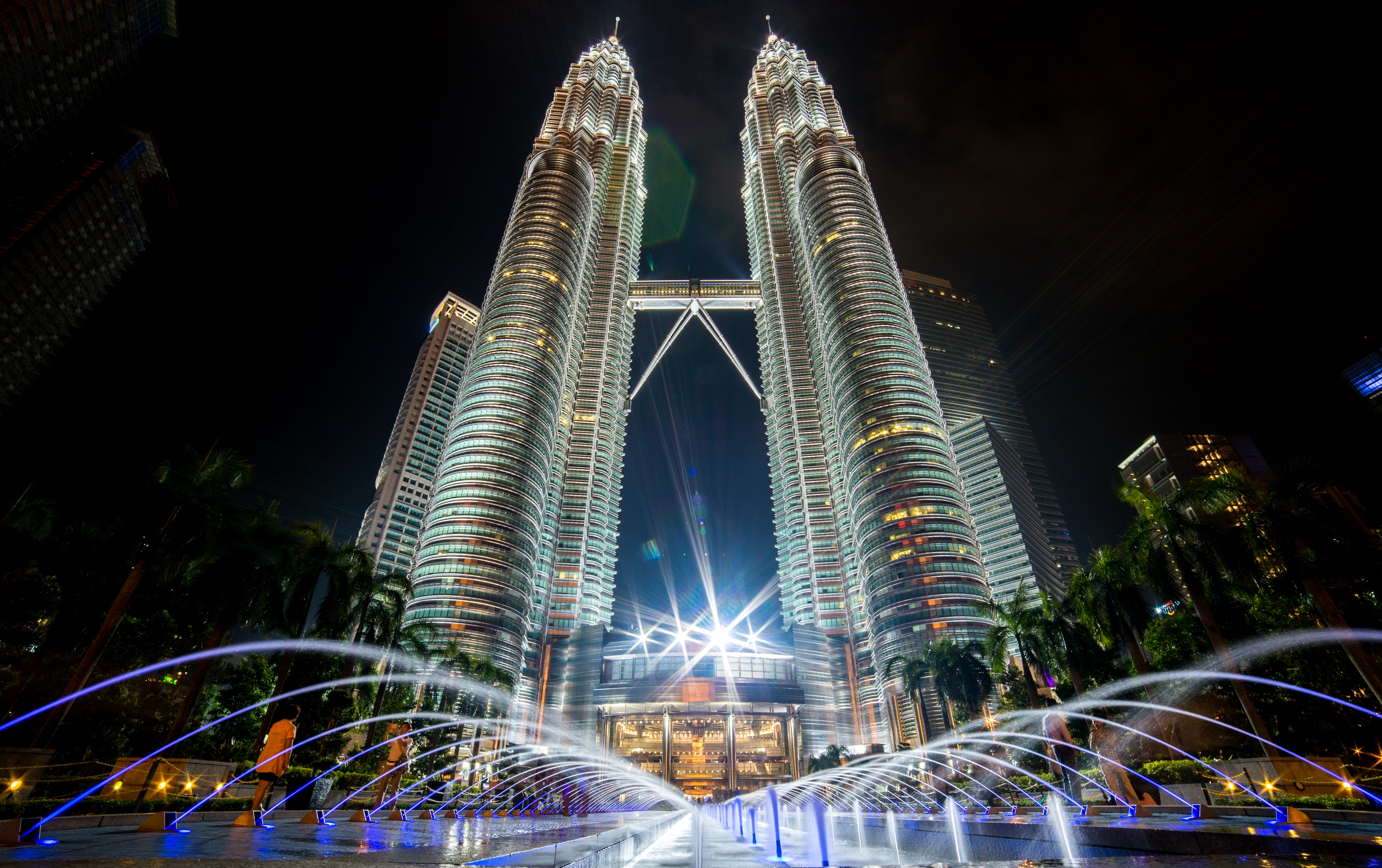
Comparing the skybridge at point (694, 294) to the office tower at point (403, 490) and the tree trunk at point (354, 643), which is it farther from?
the tree trunk at point (354, 643)

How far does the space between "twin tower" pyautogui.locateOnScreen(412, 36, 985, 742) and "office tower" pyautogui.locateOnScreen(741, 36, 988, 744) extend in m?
0.48

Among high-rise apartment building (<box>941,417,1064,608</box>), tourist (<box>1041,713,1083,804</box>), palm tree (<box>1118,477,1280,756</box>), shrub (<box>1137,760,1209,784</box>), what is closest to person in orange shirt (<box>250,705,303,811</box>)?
tourist (<box>1041,713,1083,804</box>)

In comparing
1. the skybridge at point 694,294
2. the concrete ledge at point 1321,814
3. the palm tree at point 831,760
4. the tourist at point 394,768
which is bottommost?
the concrete ledge at point 1321,814

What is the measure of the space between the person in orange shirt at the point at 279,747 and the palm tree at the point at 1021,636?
132ft

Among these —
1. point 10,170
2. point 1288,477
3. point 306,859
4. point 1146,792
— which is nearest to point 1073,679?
point 1146,792

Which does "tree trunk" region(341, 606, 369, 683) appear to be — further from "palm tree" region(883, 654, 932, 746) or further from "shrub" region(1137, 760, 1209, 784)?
"palm tree" region(883, 654, 932, 746)

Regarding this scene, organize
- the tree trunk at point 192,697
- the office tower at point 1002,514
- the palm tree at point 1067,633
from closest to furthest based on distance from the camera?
the tree trunk at point 192,697 → the palm tree at point 1067,633 → the office tower at point 1002,514

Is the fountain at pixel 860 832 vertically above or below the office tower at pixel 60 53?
below

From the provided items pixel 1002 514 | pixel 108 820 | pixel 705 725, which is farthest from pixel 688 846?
pixel 1002 514

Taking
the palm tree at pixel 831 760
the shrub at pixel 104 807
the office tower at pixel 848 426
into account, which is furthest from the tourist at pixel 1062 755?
the palm tree at pixel 831 760

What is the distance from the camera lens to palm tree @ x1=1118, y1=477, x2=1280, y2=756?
86.0 ft

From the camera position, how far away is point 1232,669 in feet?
94.8

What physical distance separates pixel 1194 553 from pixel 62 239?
527ft

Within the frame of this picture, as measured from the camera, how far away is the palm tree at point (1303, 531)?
77.3 feet
